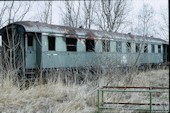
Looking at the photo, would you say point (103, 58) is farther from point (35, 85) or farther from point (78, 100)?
point (78, 100)

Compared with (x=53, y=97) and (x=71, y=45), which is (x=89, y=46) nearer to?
(x=71, y=45)

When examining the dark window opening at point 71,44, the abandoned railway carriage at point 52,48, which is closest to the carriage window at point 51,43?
the abandoned railway carriage at point 52,48

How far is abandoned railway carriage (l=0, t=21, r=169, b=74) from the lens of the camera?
38.8ft

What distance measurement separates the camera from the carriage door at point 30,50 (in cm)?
1227

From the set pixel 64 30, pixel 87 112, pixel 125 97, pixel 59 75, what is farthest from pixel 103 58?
pixel 87 112

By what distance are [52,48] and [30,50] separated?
1156 millimetres

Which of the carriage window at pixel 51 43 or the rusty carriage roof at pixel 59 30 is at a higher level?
the rusty carriage roof at pixel 59 30

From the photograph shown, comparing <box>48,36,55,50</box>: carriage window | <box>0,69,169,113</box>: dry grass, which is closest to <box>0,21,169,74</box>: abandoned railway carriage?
<box>48,36,55,50</box>: carriage window

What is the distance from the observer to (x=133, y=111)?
7.32 m

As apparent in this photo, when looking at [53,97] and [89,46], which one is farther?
[89,46]

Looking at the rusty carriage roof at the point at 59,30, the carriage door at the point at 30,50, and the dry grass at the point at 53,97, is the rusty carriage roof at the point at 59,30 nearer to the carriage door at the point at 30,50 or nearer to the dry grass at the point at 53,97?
the carriage door at the point at 30,50

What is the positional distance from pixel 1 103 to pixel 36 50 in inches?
197

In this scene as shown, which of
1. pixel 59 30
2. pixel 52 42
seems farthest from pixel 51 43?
pixel 59 30

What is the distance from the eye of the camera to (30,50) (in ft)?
41.1
